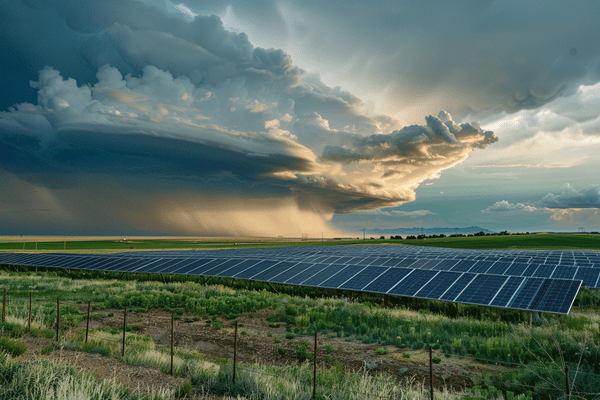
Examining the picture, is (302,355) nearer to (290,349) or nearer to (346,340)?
(290,349)

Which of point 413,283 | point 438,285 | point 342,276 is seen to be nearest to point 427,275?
point 413,283

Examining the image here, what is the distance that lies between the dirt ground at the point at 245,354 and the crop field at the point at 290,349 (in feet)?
0.21

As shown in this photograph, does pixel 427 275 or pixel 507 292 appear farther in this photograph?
pixel 427 275

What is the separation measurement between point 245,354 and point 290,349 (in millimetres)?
2328

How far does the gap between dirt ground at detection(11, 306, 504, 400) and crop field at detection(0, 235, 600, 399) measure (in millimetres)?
65

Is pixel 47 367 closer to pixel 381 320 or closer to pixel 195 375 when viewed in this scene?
pixel 195 375

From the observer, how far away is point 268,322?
24.0 m

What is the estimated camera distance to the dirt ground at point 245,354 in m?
13.0

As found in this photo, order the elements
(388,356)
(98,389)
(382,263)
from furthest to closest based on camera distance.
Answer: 1. (382,263)
2. (388,356)
3. (98,389)

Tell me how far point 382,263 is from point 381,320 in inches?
619

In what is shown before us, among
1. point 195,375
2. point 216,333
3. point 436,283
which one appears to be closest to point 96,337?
point 216,333

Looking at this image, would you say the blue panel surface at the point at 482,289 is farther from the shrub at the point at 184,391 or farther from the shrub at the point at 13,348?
the shrub at the point at 13,348

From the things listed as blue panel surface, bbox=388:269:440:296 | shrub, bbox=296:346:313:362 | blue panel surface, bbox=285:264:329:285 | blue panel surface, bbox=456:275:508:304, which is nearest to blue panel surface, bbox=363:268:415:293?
blue panel surface, bbox=388:269:440:296

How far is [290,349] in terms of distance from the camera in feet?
59.7
